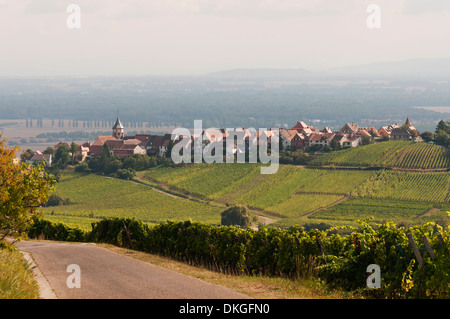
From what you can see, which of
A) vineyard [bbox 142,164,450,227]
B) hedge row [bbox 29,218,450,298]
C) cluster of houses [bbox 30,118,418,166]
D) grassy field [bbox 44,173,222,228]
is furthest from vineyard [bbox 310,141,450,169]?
hedge row [bbox 29,218,450,298]

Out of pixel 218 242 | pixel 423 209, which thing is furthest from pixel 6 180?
pixel 423 209

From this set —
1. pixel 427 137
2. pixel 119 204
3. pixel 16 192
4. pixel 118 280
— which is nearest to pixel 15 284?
pixel 118 280

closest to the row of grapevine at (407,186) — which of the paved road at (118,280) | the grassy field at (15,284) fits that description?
the paved road at (118,280)

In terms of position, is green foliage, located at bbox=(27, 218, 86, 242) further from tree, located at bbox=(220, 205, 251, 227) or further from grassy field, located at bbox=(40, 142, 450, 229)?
tree, located at bbox=(220, 205, 251, 227)

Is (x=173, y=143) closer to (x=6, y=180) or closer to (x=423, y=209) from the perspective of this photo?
(x=423, y=209)

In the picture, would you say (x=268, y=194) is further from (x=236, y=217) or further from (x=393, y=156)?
(x=393, y=156)

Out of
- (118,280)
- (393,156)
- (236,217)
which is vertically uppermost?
(118,280)
